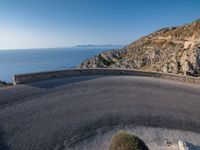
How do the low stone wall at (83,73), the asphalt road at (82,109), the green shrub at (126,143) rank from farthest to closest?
1. the low stone wall at (83,73)
2. the asphalt road at (82,109)
3. the green shrub at (126,143)

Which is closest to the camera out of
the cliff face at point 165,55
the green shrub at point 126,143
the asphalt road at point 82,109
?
the green shrub at point 126,143

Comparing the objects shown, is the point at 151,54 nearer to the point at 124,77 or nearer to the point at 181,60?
the point at 181,60

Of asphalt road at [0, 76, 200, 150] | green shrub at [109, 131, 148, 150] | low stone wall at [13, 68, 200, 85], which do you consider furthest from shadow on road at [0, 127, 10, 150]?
low stone wall at [13, 68, 200, 85]

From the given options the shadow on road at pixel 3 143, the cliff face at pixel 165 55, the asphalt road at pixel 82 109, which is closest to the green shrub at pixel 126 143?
Result: the asphalt road at pixel 82 109

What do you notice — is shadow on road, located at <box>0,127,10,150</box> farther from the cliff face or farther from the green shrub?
the cliff face

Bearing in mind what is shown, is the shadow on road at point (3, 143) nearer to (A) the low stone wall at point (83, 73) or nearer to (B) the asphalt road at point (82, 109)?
(B) the asphalt road at point (82, 109)

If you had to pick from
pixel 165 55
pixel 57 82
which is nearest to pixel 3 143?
pixel 57 82

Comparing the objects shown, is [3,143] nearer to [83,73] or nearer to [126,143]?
[126,143]
